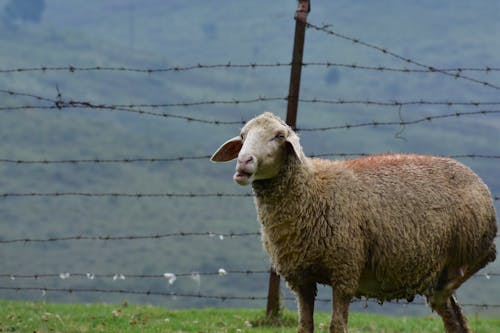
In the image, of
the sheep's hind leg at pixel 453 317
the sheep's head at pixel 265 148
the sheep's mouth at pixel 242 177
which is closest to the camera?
the sheep's mouth at pixel 242 177

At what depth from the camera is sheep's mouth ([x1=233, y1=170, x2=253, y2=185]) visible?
23.5ft

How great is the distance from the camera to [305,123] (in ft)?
629

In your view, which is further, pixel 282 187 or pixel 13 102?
pixel 13 102

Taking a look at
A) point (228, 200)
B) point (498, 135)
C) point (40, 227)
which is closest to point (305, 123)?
point (498, 135)

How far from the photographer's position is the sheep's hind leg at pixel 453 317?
8555 mm

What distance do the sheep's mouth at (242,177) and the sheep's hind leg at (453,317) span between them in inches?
95.4

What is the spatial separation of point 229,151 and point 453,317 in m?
2.57

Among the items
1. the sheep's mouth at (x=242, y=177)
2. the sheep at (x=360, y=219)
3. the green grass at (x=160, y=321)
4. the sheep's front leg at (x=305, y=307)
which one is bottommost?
the green grass at (x=160, y=321)

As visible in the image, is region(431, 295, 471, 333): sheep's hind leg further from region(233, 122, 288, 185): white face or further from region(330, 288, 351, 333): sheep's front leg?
region(233, 122, 288, 185): white face

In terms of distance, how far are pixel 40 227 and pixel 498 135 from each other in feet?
317

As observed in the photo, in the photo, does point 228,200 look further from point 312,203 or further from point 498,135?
point 312,203

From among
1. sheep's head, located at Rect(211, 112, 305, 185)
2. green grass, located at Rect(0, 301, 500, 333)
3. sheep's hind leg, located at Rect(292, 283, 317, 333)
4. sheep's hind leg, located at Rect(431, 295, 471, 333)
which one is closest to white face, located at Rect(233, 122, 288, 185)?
sheep's head, located at Rect(211, 112, 305, 185)

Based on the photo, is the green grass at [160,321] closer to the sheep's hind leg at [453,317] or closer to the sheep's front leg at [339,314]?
the sheep's hind leg at [453,317]

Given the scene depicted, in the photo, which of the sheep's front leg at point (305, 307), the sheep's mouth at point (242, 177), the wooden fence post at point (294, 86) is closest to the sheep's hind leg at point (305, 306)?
the sheep's front leg at point (305, 307)
